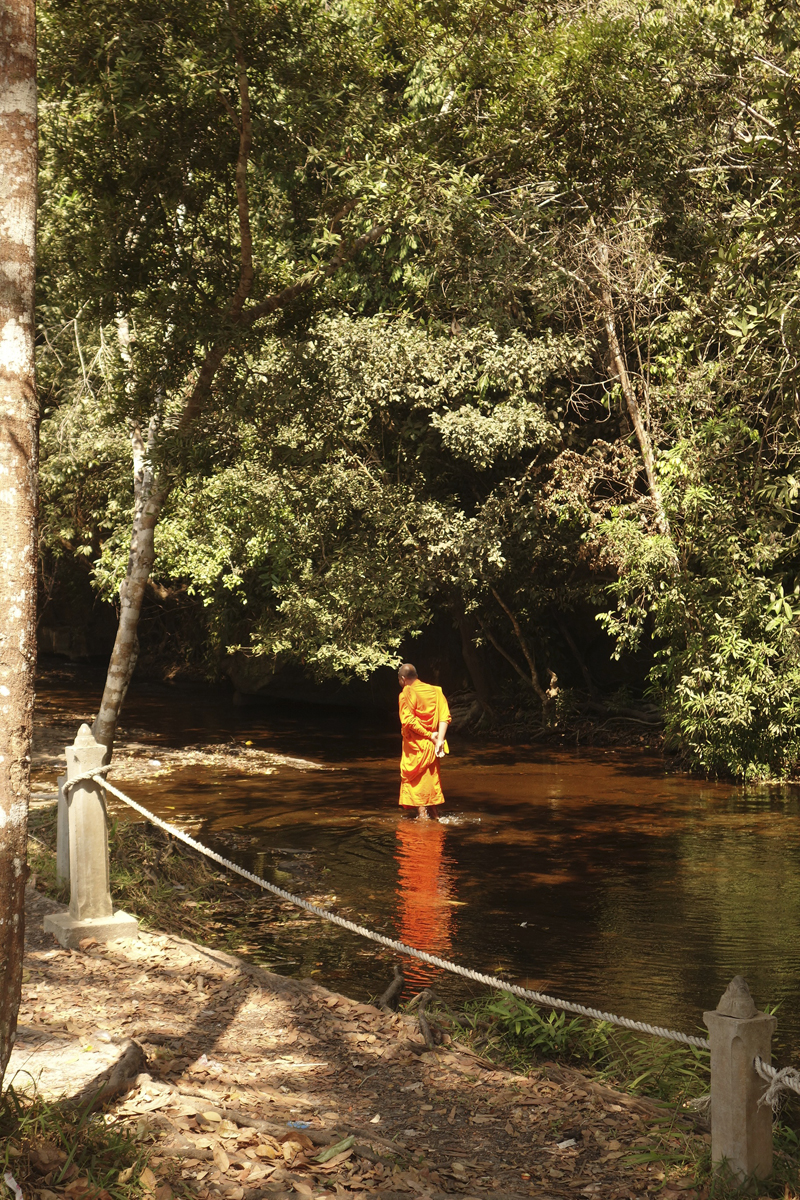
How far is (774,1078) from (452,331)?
13.3 m

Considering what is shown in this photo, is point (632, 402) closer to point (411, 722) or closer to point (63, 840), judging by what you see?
point (411, 722)

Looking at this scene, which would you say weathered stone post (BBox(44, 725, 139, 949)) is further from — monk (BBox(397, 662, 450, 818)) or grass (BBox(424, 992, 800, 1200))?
monk (BBox(397, 662, 450, 818))

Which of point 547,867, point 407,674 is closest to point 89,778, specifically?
point 547,867

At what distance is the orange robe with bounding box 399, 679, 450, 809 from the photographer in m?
12.6

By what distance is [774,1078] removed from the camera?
11.1 ft

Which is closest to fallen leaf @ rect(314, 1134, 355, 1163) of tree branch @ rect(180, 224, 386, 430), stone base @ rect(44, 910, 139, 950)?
stone base @ rect(44, 910, 139, 950)

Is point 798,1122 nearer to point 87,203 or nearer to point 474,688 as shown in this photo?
point 87,203

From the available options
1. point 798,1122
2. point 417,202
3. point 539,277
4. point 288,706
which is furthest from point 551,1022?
point 288,706

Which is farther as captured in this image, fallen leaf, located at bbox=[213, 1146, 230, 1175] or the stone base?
the stone base

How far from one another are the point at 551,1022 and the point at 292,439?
10.3 m

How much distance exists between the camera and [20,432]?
3393 millimetres

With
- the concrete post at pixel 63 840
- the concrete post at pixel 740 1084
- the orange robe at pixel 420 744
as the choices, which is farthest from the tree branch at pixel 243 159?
the concrete post at pixel 740 1084

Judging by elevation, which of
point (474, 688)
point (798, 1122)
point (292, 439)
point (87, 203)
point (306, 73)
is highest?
point (306, 73)

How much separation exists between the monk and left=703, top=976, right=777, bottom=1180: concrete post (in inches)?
351
